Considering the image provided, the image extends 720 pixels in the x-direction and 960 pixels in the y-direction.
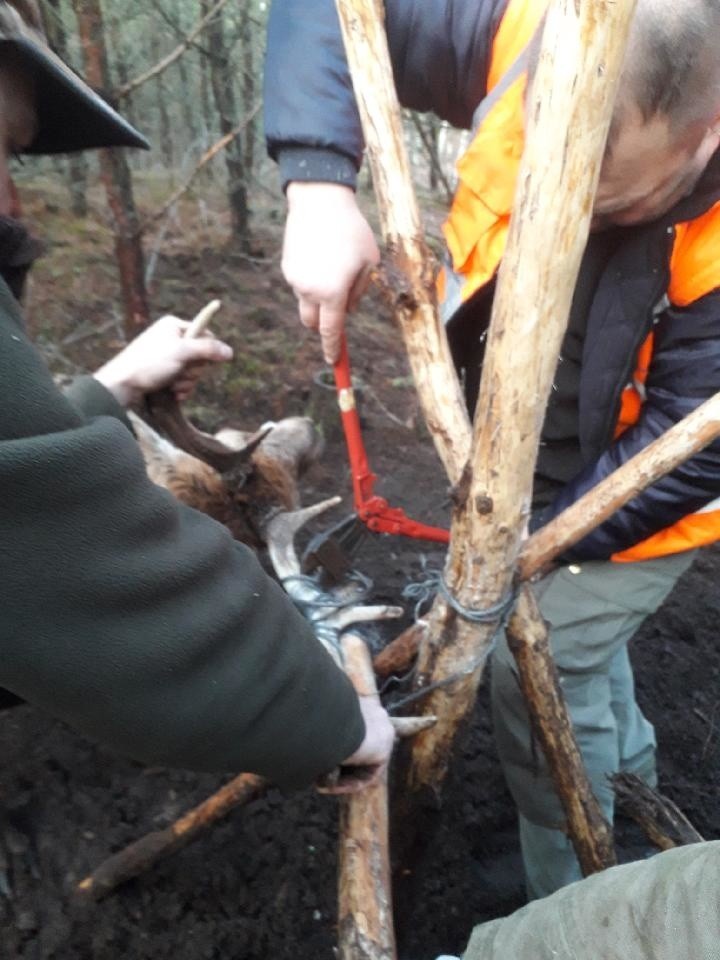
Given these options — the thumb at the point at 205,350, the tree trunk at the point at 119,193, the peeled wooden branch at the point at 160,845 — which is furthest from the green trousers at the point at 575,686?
the tree trunk at the point at 119,193

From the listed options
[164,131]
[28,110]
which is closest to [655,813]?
[28,110]

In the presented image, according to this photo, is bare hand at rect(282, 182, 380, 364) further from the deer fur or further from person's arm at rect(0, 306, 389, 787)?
the deer fur

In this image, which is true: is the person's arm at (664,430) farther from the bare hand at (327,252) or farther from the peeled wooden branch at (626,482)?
the bare hand at (327,252)

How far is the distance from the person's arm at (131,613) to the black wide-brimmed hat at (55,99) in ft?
2.76

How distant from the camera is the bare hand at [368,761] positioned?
1.49 metres

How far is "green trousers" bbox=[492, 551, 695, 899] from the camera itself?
2.12 metres

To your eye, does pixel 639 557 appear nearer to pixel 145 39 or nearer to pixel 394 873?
A: pixel 394 873

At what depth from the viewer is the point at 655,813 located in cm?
188

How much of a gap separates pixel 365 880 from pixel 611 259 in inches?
60.4

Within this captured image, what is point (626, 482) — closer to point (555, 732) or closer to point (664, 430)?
point (664, 430)

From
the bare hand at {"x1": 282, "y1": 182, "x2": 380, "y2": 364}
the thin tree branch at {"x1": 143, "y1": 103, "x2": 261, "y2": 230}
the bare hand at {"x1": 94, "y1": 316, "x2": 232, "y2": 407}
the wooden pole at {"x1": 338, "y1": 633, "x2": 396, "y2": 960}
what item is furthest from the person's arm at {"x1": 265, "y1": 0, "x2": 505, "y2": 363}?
the thin tree branch at {"x1": 143, "y1": 103, "x2": 261, "y2": 230}

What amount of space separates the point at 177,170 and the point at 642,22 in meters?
8.15

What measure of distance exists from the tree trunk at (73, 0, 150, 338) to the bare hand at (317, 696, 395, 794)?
3342mm

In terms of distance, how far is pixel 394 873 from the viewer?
7.16 feet
